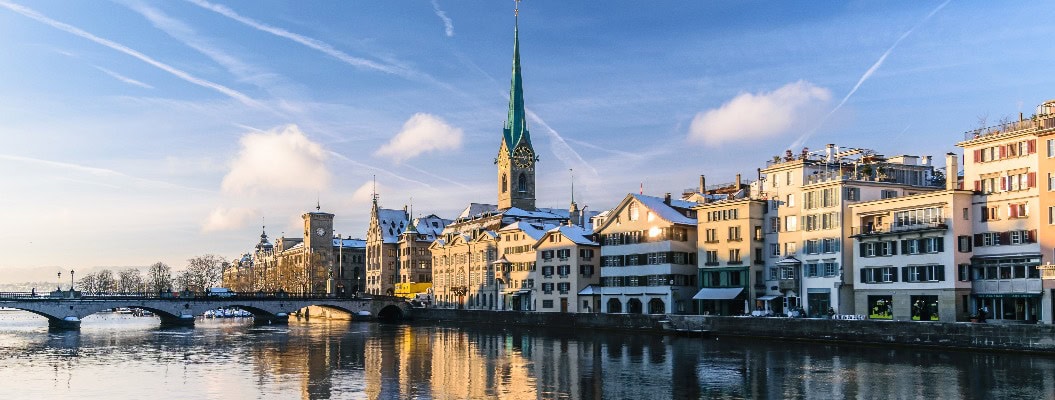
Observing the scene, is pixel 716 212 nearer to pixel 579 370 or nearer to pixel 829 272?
pixel 829 272

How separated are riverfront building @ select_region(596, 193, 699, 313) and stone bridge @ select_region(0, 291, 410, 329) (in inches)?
1920

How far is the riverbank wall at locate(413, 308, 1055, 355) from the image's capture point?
2685 inches

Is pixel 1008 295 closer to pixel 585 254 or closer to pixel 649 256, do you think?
pixel 649 256

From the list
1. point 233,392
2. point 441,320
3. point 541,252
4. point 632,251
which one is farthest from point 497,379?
point 441,320

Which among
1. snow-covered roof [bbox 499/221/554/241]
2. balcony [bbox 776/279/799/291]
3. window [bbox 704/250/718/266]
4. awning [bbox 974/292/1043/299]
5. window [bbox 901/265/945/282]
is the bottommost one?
awning [bbox 974/292/1043/299]

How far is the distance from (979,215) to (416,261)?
129771 mm

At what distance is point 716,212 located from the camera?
358 ft

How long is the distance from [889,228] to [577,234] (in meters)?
50.9

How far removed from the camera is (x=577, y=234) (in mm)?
131250

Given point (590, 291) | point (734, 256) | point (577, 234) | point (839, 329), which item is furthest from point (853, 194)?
point (577, 234)

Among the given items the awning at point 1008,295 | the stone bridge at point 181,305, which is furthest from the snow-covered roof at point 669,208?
the stone bridge at point 181,305

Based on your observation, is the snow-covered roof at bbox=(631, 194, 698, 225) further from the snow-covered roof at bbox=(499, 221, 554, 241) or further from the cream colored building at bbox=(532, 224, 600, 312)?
the snow-covered roof at bbox=(499, 221, 554, 241)

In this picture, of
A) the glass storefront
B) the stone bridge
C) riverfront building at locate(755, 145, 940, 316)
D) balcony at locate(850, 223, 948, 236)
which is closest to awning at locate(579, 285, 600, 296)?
riverfront building at locate(755, 145, 940, 316)

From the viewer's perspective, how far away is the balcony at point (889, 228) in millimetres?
81181
